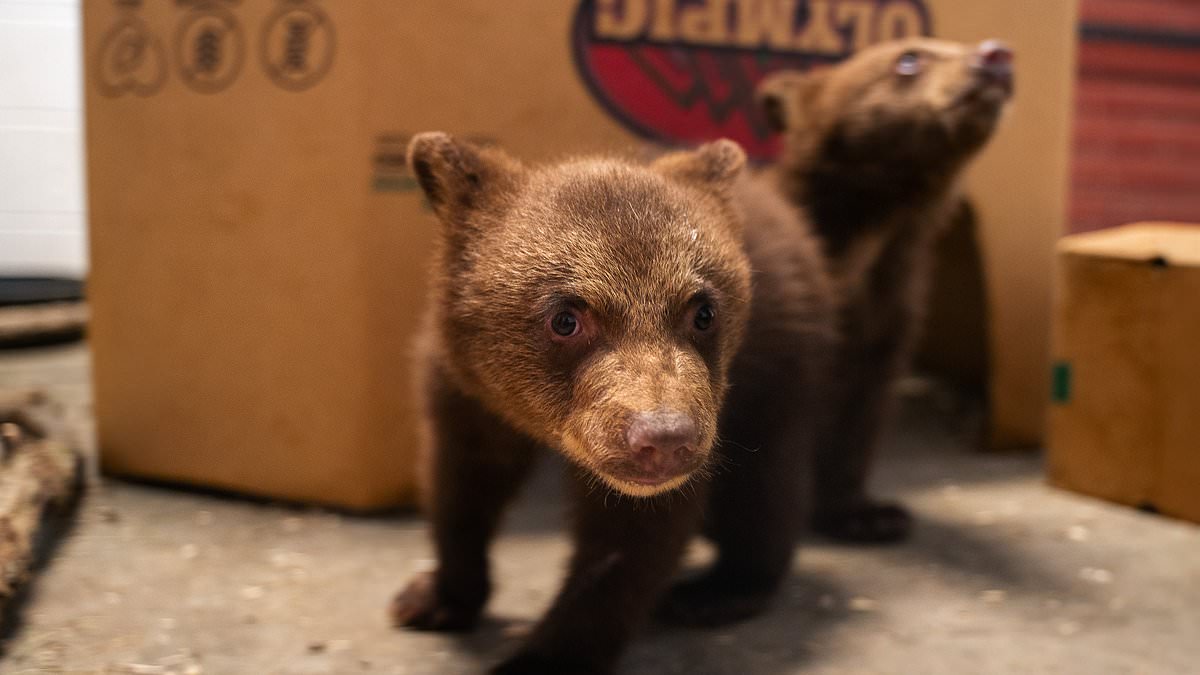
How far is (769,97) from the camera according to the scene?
3.87m

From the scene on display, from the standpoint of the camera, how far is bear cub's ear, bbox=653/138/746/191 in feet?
8.34

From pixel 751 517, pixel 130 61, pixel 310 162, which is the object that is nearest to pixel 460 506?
pixel 751 517

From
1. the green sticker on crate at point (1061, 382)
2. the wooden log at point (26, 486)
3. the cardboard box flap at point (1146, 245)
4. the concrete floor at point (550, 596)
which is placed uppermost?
the cardboard box flap at point (1146, 245)

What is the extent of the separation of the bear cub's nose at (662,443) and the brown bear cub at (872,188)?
1782 millimetres

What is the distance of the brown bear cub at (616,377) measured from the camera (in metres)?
2.13

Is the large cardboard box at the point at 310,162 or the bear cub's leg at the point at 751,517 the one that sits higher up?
the large cardboard box at the point at 310,162

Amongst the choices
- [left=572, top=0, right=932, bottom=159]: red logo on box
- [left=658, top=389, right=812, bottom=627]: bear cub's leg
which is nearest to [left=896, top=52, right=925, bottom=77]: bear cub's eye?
[left=572, top=0, right=932, bottom=159]: red logo on box

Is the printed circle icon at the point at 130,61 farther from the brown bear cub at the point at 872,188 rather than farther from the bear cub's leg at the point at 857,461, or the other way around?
the bear cub's leg at the point at 857,461

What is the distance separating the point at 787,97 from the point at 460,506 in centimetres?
199

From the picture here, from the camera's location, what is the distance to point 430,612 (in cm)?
284

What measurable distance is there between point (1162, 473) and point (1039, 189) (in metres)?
1.36

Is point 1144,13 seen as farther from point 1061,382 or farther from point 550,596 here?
point 550,596

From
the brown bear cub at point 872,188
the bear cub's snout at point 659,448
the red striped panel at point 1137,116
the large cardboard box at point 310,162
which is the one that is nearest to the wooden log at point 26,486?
the large cardboard box at point 310,162

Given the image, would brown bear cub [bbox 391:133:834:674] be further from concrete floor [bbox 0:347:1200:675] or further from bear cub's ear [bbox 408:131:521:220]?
concrete floor [bbox 0:347:1200:675]
